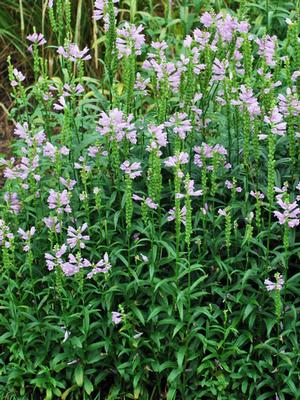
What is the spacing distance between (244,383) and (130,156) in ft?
4.80

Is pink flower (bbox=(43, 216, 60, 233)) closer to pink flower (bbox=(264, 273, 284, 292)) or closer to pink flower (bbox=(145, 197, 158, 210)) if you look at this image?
pink flower (bbox=(145, 197, 158, 210))

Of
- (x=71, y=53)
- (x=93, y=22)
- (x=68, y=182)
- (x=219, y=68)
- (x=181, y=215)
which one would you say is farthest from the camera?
(x=93, y=22)

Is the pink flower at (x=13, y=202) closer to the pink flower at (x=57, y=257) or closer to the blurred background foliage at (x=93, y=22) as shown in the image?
the pink flower at (x=57, y=257)

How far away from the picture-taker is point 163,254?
4.71 m

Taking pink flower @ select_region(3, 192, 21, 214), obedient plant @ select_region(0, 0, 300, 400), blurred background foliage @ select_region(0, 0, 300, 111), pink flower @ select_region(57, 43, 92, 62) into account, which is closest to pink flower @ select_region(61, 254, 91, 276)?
obedient plant @ select_region(0, 0, 300, 400)

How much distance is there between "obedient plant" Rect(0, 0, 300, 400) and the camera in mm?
4332

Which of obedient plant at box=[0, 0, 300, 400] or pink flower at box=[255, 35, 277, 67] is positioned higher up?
pink flower at box=[255, 35, 277, 67]

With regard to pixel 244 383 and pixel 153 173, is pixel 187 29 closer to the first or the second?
pixel 153 173

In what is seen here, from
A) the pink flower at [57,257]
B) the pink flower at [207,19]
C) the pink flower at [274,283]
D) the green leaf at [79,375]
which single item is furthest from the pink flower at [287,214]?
the green leaf at [79,375]

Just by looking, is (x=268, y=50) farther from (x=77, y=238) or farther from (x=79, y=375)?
(x=79, y=375)

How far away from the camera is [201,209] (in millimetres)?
4445

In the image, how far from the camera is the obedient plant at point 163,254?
433 cm

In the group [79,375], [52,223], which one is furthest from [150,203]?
[79,375]

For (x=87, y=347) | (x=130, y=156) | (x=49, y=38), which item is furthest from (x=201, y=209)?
(x=49, y=38)
